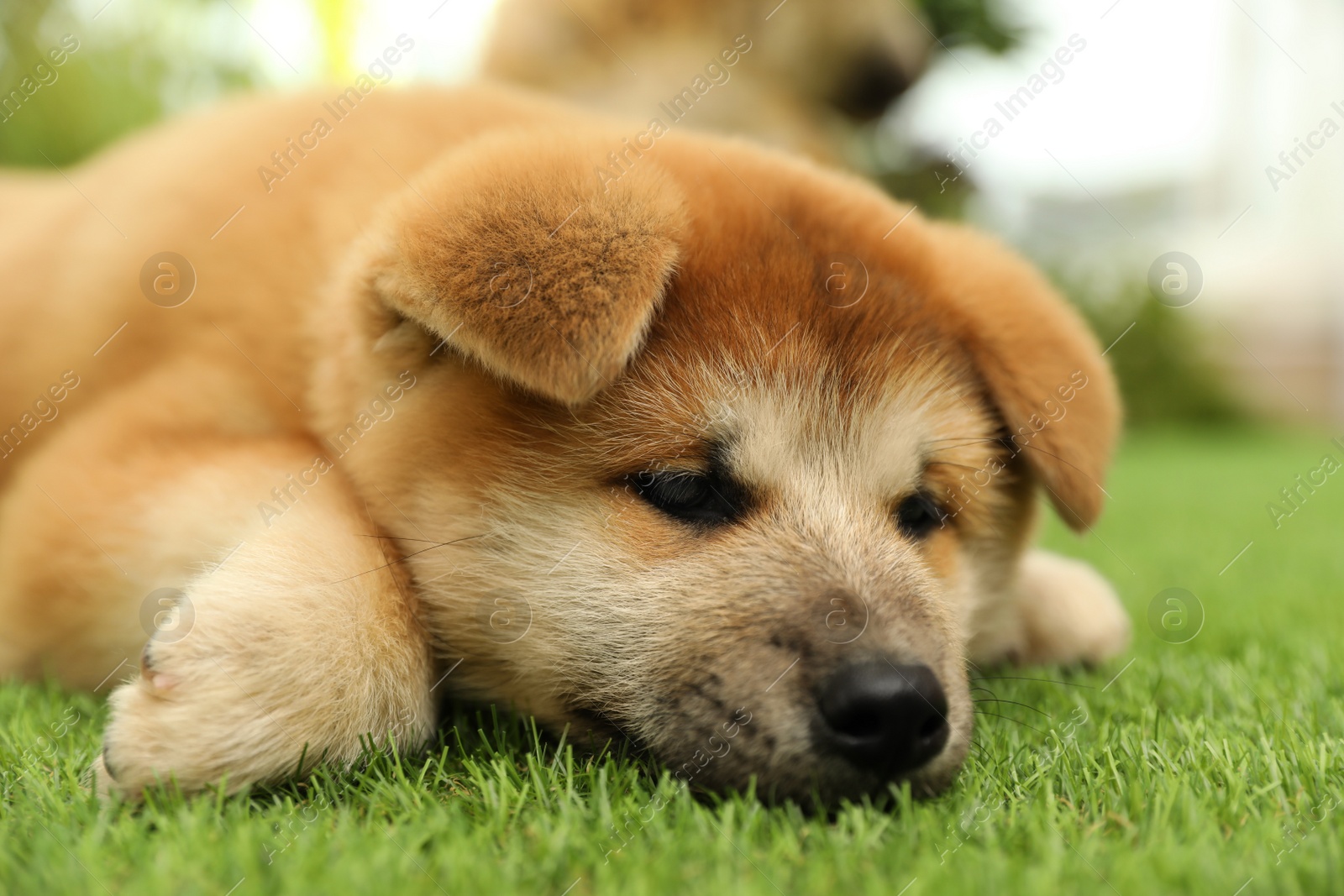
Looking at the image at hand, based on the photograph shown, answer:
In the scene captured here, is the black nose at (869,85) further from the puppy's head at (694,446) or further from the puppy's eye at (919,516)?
the puppy's eye at (919,516)

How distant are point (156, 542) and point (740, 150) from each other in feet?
5.58

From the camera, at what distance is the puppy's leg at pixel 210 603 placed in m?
1.74

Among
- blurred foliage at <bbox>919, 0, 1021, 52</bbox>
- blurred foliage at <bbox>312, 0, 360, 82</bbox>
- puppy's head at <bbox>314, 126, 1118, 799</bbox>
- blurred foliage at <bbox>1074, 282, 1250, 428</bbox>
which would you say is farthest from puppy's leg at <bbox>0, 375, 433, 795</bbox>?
blurred foliage at <bbox>1074, 282, 1250, 428</bbox>

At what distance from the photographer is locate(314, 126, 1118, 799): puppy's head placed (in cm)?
176

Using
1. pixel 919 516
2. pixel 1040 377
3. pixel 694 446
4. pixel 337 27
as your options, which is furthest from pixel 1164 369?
pixel 694 446

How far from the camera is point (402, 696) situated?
6.34 feet

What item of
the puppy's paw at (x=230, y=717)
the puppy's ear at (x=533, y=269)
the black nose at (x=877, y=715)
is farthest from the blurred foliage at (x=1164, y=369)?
the puppy's paw at (x=230, y=717)

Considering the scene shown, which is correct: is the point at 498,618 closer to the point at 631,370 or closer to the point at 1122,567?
the point at 631,370

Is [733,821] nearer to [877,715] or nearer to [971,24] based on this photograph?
[877,715]

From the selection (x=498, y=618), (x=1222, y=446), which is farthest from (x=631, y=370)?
(x=1222, y=446)

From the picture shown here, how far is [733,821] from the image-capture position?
5.09ft

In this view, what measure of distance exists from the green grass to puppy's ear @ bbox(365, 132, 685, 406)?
699 mm

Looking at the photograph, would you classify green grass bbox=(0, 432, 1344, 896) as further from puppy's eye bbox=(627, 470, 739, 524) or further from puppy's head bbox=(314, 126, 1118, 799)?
puppy's eye bbox=(627, 470, 739, 524)

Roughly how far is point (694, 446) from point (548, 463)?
298 mm
